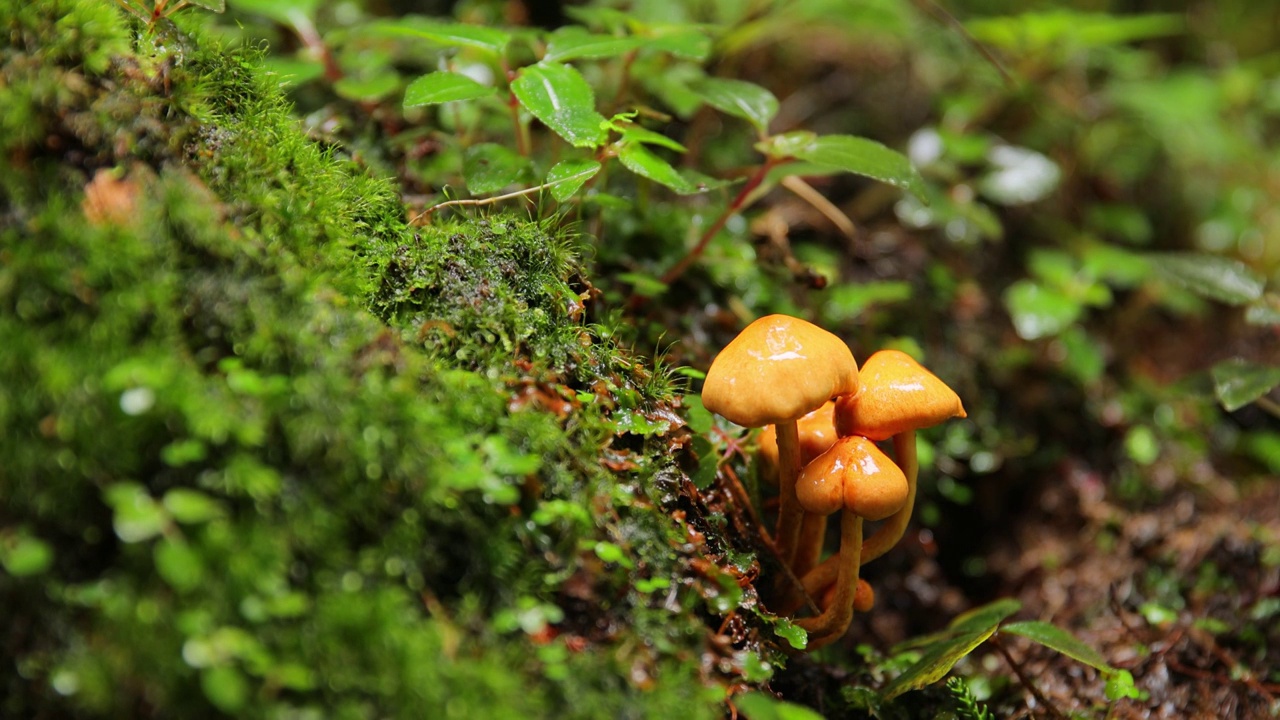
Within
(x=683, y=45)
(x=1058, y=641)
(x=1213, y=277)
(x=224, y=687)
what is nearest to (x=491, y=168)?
(x=683, y=45)

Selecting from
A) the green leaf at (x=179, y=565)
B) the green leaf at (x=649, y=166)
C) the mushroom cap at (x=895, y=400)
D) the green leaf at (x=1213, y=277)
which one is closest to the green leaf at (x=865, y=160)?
the green leaf at (x=649, y=166)

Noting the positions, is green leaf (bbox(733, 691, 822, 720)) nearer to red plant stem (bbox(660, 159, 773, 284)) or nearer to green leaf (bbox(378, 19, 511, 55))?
red plant stem (bbox(660, 159, 773, 284))

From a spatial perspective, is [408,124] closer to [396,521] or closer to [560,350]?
[560,350]

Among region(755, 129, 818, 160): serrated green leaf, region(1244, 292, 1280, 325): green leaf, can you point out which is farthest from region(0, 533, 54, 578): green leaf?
region(1244, 292, 1280, 325): green leaf

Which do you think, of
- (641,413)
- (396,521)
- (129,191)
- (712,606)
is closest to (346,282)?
(129,191)

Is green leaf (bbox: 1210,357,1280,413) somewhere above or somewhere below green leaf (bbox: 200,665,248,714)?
below

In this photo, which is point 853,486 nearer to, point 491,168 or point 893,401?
point 893,401
